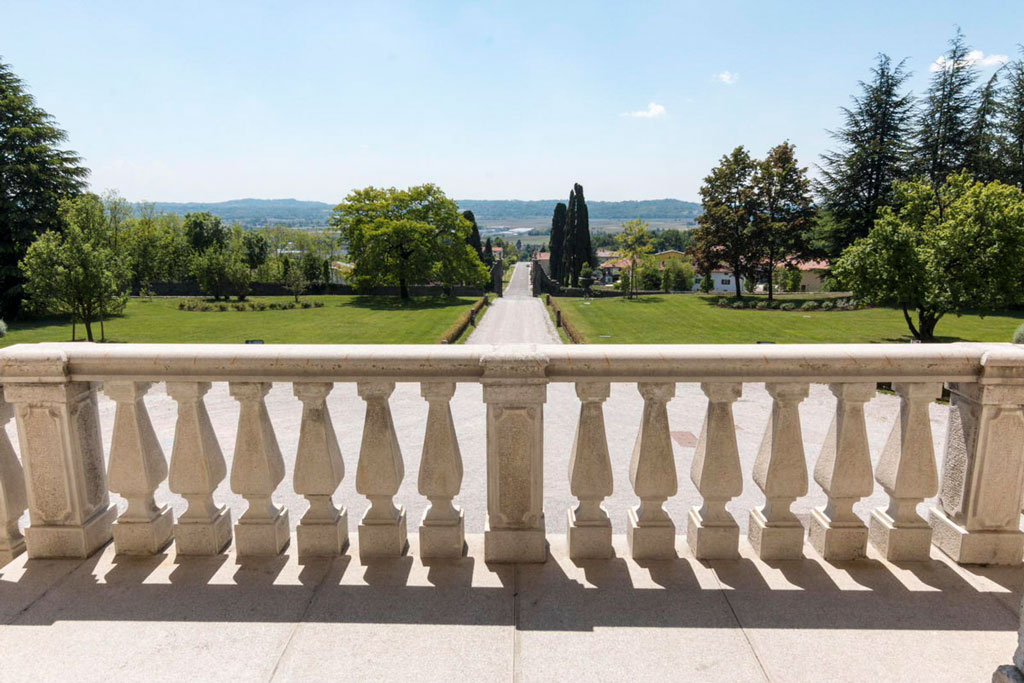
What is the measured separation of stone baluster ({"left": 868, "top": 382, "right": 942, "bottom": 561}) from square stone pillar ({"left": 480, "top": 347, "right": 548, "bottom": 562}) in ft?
6.00

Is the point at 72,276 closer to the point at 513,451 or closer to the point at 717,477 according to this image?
the point at 513,451

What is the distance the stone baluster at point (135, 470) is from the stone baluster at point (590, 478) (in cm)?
218

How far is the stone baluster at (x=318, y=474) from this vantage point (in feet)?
9.21

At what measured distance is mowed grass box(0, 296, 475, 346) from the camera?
1192 inches

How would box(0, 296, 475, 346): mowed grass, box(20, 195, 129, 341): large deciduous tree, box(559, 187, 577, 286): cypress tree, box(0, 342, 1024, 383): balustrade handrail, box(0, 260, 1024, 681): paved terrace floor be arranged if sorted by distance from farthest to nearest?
box(559, 187, 577, 286): cypress tree, box(0, 296, 475, 346): mowed grass, box(20, 195, 129, 341): large deciduous tree, box(0, 342, 1024, 383): balustrade handrail, box(0, 260, 1024, 681): paved terrace floor

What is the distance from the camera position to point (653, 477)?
2852mm

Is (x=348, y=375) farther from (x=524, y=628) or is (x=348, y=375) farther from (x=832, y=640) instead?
(x=832, y=640)

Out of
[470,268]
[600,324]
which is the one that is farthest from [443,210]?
[600,324]

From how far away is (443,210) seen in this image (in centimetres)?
5372

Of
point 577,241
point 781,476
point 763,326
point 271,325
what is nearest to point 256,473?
point 781,476

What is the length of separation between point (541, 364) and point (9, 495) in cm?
287

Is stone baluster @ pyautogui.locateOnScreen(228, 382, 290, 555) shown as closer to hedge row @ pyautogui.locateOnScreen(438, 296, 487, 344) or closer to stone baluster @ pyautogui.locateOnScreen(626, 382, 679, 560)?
stone baluster @ pyautogui.locateOnScreen(626, 382, 679, 560)

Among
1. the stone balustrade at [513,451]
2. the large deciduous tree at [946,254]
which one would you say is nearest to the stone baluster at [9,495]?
the stone balustrade at [513,451]

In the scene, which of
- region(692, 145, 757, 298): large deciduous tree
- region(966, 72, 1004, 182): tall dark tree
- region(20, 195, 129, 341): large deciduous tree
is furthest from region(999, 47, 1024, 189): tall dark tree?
region(20, 195, 129, 341): large deciduous tree
